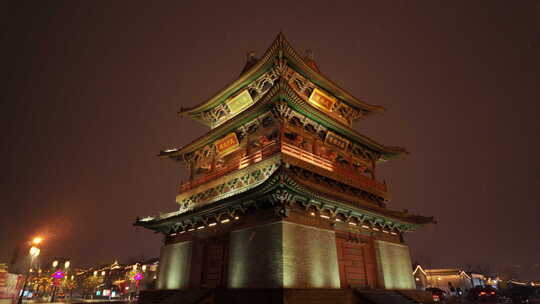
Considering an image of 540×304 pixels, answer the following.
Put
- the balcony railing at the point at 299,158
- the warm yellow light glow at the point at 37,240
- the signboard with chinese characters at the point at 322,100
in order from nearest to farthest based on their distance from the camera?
the balcony railing at the point at 299,158, the warm yellow light glow at the point at 37,240, the signboard with chinese characters at the point at 322,100

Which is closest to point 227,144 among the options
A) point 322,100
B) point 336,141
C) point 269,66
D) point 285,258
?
point 269,66

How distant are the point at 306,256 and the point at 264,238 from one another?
218 centimetres

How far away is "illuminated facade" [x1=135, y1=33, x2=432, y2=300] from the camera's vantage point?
14.8m

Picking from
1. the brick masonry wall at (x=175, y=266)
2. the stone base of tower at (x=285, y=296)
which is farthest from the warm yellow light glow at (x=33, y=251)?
the stone base of tower at (x=285, y=296)

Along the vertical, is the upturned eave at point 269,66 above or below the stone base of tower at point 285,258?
above

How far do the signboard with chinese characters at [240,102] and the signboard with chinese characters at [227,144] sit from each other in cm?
313

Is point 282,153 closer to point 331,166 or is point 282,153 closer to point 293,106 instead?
point 293,106

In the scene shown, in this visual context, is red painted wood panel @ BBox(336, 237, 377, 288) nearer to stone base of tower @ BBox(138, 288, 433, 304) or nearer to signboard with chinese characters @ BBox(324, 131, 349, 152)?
stone base of tower @ BBox(138, 288, 433, 304)

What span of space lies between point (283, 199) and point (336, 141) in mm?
8768

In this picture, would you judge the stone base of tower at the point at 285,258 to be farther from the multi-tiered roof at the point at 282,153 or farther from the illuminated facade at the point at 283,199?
the multi-tiered roof at the point at 282,153

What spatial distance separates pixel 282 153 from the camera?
16531mm

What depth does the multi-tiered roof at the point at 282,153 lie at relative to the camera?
16.8m

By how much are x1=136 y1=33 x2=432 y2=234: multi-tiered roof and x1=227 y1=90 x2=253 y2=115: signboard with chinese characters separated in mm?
79

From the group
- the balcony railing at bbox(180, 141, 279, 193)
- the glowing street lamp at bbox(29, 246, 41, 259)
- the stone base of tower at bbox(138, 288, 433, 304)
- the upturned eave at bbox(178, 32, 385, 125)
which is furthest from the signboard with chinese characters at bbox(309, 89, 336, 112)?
the glowing street lamp at bbox(29, 246, 41, 259)
